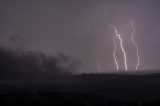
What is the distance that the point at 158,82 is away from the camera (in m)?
136

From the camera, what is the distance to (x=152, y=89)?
11625cm

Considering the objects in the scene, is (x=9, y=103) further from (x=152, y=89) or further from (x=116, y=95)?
(x=152, y=89)

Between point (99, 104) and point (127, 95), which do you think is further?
point (127, 95)

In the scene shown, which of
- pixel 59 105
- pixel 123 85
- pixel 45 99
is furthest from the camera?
pixel 123 85

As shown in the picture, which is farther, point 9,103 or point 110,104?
point 110,104

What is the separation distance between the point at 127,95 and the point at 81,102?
31.2m

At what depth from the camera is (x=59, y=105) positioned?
75000 millimetres

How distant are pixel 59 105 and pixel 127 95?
34.5m

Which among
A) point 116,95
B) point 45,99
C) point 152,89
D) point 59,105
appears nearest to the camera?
point 59,105

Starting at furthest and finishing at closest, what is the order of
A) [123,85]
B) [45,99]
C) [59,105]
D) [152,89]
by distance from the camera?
1. [123,85]
2. [152,89]
3. [45,99]
4. [59,105]

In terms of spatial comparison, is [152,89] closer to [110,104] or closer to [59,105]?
[110,104]

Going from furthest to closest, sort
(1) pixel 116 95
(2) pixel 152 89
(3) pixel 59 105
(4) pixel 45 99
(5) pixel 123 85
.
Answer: (5) pixel 123 85, (2) pixel 152 89, (1) pixel 116 95, (4) pixel 45 99, (3) pixel 59 105

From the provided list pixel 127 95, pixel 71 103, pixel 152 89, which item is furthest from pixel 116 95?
pixel 71 103

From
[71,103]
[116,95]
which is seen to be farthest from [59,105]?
[116,95]
